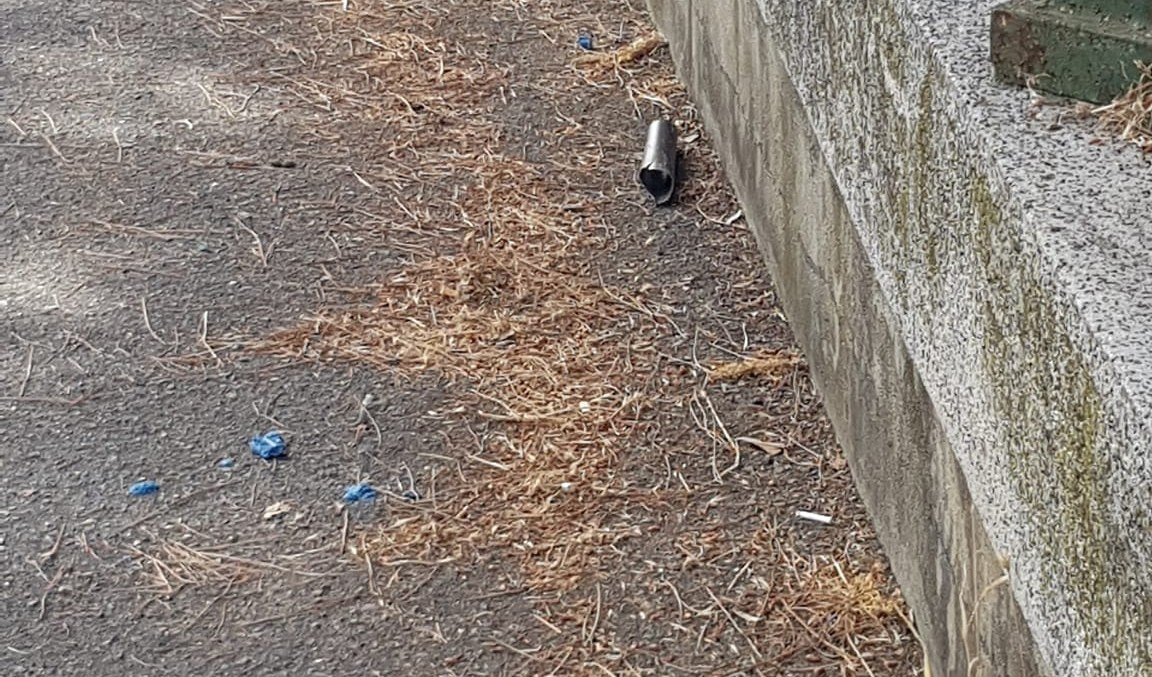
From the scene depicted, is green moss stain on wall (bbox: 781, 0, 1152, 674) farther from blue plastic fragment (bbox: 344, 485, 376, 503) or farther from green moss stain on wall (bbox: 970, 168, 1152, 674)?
blue plastic fragment (bbox: 344, 485, 376, 503)

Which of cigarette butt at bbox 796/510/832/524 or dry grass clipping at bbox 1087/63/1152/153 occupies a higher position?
dry grass clipping at bbox 1087/63/1152/153

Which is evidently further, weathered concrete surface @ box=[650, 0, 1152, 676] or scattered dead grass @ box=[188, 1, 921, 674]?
scattered dead grass @ box=[188, 1, 921, 674]

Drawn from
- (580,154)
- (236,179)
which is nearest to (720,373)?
(580,154)

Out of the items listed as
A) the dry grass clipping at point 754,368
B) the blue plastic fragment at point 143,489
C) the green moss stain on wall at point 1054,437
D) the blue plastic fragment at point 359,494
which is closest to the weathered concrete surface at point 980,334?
the green moss stain on wall at point 1054,437

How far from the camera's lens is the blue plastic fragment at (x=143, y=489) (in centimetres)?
328

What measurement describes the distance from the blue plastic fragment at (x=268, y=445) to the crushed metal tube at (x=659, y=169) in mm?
1315

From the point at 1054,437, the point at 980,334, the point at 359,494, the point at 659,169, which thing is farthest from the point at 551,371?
the point at 1054,437

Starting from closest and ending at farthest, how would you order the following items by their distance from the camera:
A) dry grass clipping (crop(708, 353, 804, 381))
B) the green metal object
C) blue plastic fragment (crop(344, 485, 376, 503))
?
the green metal object < blue plastic fragment (crop(344, 485, 376, 503)) < dry grass clipping (crop(708, 353, 804, 381))

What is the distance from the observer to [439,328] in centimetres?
377

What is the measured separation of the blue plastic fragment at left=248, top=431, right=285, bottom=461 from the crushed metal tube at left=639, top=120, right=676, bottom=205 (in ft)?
4.31

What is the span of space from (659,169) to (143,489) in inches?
64.5

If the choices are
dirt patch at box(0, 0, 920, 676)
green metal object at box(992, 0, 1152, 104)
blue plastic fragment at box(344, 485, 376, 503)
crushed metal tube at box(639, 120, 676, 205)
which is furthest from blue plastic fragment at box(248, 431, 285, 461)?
green metal object at box(992, 0, 1152, 104)

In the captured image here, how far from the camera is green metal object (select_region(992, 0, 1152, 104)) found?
190cm

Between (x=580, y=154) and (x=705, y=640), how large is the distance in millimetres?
2029
